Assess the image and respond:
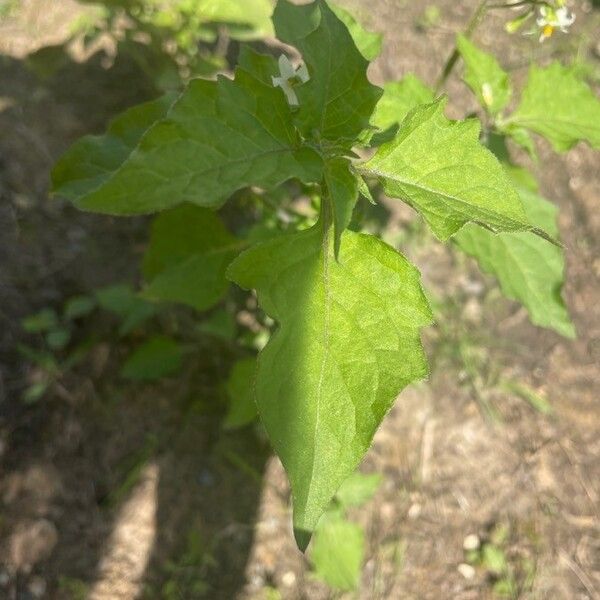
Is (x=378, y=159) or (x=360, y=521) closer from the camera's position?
(x=378, y=159)

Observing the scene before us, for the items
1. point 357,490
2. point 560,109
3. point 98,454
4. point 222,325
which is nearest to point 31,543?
point 98,454

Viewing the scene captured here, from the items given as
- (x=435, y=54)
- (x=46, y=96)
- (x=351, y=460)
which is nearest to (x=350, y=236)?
(x=351, y=460)

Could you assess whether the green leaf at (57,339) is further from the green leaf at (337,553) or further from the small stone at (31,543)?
the green leaf at (337,553)

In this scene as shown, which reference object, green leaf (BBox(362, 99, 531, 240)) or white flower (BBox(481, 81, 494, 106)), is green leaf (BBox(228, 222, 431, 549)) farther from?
white flower (BBox(481, 81, 494, 106))

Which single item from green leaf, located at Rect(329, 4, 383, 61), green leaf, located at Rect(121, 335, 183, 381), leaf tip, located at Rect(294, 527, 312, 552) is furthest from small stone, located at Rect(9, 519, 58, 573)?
green leaf, located at Rect(329, 4, 383, 61)

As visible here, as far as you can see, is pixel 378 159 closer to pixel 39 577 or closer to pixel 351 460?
pixel 351 460

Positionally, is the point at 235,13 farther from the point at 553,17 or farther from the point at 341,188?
the point at 341,188

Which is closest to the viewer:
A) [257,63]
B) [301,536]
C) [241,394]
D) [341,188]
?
[301,536]
